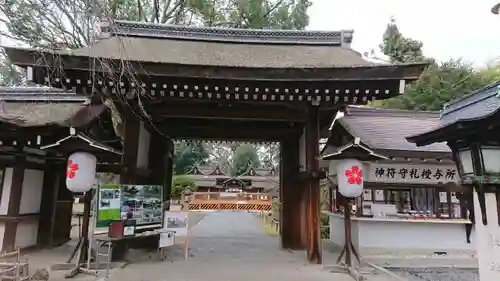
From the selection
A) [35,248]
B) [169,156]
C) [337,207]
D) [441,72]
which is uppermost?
[441,72]

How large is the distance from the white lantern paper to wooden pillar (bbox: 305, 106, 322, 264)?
24.8 inches

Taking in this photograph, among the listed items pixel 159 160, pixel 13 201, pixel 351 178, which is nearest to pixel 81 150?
pixel 13 201

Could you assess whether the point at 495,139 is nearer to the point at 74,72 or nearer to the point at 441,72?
the point at 74,72

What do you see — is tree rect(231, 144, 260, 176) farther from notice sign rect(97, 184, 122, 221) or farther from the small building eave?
the small building eave

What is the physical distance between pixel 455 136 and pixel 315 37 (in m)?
6.00

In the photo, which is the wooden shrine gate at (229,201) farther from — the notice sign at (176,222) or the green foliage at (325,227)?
the notice sign at (176,222)

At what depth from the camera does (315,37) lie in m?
8.99

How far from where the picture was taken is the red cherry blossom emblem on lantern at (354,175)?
19.9 feet

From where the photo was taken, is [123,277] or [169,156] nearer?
[123,277]

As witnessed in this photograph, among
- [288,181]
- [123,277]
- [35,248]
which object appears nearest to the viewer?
[123,277]

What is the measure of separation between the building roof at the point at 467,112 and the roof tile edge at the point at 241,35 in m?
4.73

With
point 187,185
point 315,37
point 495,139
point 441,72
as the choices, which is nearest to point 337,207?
point 315,37

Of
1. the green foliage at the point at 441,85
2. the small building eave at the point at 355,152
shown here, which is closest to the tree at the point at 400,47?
the green foliage at the point at 441,85

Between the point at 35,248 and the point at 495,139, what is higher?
the point at 495,139
